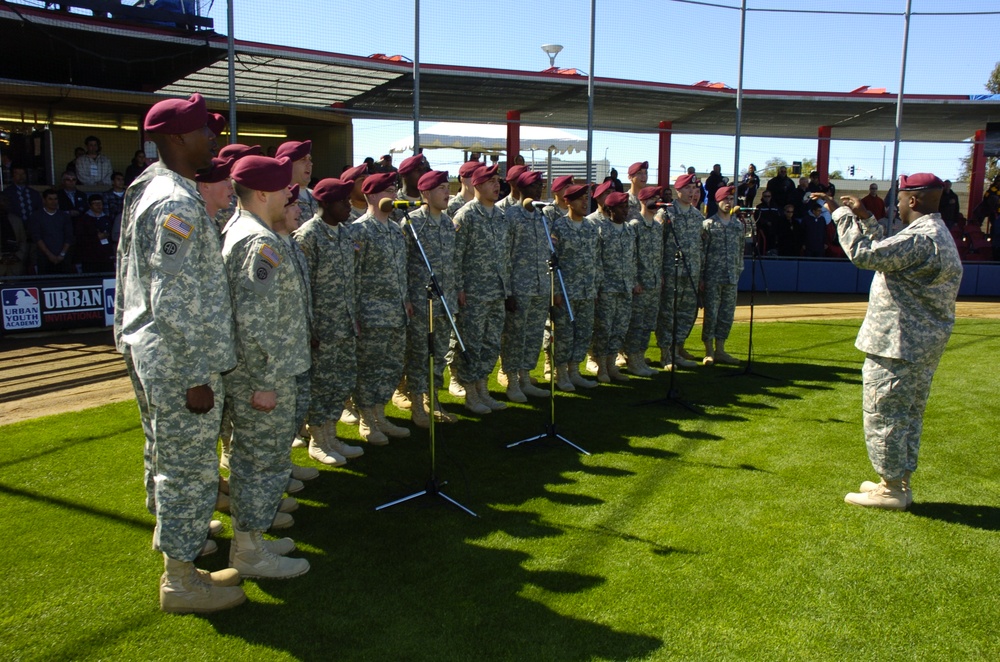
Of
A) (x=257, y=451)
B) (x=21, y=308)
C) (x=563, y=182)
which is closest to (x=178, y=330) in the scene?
(x=257, y=451)

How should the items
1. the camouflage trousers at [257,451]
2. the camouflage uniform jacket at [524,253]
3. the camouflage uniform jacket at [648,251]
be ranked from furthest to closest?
the camouflage uniform jacket at [648,251]
the camouflage uniform jacket at [524,253]
the camouflage trousers at [257,451]

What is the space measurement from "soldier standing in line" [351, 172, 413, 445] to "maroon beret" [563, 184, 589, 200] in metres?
2.27

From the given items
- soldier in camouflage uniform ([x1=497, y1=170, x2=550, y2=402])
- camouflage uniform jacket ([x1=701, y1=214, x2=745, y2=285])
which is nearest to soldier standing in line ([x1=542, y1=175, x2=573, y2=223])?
soldier in camouflage uniform ([x1=497, y1=170, x2=550, y2=402])

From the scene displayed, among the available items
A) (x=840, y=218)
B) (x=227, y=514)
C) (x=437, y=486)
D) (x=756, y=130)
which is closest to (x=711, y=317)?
(x=840, y=218)

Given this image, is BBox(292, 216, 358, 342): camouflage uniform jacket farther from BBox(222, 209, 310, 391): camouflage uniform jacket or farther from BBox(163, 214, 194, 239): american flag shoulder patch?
BBox(163, 214, 194, 239): american flag shoulder patch

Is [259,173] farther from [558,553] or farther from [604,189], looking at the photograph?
[604,189]

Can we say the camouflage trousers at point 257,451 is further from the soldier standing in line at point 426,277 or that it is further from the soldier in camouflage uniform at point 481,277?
the soldier in camouflage uniform at point 481,277

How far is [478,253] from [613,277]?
1924mm

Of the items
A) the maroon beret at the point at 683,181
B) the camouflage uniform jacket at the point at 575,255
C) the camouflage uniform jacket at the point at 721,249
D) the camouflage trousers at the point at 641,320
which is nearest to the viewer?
the camouflage uniform jacket at the point at 575,255

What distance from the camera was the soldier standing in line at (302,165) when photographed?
5.25 metres

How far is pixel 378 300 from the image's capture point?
6.12 meters

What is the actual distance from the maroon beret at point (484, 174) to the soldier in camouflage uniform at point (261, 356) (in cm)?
314

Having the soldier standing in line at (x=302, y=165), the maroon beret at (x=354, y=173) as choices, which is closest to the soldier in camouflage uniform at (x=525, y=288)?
the maroon beret at (x=354, y=173)

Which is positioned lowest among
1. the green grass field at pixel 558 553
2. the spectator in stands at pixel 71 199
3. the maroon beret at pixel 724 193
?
the green grass field at pixel 558 553
